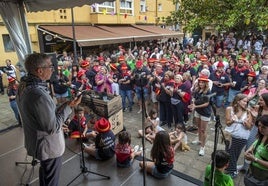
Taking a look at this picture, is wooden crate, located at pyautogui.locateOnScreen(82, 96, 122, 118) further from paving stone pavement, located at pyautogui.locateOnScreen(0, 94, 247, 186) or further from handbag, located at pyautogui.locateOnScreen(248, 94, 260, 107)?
handbag, located at pyautogui.locateOnScreen(248, 94, 260, 107)

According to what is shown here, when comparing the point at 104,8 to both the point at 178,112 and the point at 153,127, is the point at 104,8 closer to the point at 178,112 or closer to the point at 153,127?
the point at 178,112

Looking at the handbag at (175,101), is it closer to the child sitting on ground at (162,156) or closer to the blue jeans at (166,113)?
the blue jeans at (166,113)

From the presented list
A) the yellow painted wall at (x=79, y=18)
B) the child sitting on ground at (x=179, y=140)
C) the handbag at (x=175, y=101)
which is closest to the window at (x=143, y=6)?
the yellow painted wall at (x=79, y=18)

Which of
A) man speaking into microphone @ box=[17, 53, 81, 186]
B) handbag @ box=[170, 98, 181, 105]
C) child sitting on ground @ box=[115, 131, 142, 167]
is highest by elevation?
man speaking into microphone @ box=[17, 53, 81, 186]

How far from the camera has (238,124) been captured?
3734mm

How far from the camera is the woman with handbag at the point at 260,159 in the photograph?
273cm

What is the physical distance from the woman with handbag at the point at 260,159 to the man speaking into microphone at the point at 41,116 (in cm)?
225

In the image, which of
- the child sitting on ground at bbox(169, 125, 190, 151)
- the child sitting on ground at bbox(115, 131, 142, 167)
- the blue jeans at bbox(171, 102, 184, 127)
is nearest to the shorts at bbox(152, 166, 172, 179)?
the child sitting on ground at bbox(115, 131, 142, 167)

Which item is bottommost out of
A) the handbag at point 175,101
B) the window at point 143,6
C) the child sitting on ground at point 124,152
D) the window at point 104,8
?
the child sitting on ground at point 124,152

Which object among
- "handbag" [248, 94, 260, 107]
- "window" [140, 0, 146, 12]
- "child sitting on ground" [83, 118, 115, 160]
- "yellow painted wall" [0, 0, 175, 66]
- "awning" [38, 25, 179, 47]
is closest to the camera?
"child sitting on ground" [83, 118, 115, 160]

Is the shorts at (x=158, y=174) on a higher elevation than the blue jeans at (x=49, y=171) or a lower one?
lower

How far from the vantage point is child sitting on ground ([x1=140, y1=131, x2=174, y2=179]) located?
3.61 m

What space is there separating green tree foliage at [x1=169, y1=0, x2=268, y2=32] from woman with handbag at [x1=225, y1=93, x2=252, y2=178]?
1987mm

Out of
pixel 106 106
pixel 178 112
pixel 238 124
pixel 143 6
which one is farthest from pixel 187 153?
pixel 143 6
